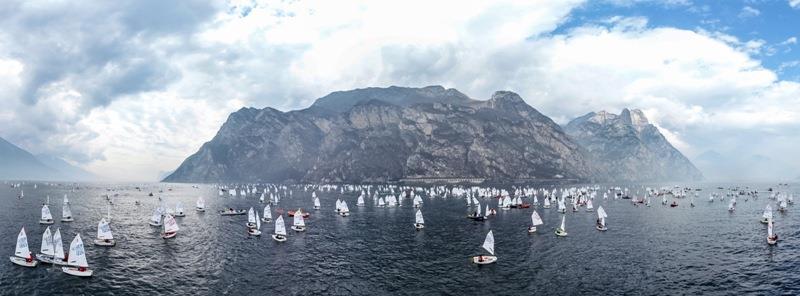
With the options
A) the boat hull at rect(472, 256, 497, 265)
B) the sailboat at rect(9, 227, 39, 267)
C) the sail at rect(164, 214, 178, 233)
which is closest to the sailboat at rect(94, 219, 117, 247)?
the sail at rect(164, 214, 178, 233)

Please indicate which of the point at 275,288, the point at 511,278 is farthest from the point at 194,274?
the point at 511,278

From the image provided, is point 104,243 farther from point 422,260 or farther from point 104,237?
point 422,260

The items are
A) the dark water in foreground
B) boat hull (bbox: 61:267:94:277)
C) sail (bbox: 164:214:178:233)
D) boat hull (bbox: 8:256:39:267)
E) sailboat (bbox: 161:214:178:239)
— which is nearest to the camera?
the dark water in foreground

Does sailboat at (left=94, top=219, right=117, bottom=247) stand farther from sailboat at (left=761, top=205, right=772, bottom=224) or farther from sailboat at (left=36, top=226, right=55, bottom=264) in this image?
sailboat at (left=761, top=205, right=772, bottom=224)

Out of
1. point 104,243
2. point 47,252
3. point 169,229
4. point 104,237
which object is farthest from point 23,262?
point 169,229

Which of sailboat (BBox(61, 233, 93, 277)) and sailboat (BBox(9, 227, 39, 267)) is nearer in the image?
sailboat (BBox(61, 233, 93, 277))

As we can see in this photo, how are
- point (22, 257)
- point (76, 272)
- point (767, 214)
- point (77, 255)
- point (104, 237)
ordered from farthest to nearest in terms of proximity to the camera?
1. point (767, 214)
2. point (104, 237)
3. point (22, 257)
4. point (77, 255)
5. point (76, 272)

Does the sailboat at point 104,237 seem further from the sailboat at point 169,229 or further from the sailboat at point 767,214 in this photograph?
the sailboat at point 767,214

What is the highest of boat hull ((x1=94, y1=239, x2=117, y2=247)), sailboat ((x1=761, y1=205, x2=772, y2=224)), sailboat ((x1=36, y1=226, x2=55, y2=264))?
sailboat ((x1=761, y1=205, x2=772, y2=224))
